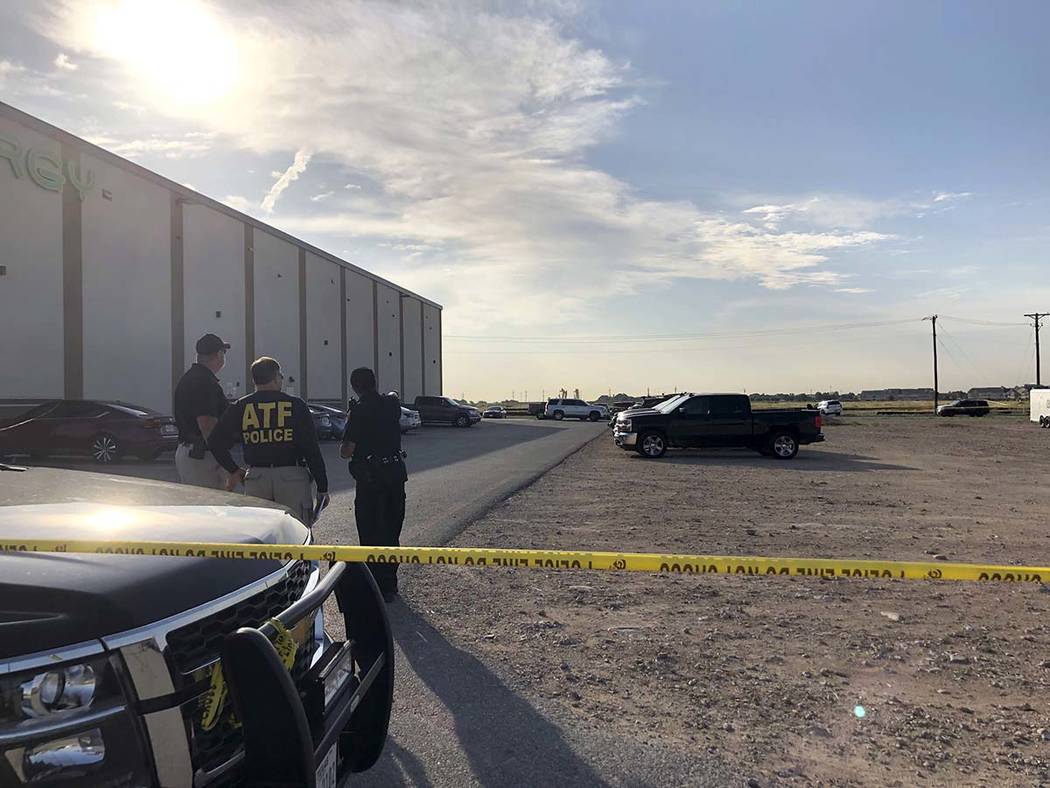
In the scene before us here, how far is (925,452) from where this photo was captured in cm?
2161

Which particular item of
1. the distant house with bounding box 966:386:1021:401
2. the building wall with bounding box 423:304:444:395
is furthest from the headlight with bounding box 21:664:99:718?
the distant house with bounding box 966:386:1021:401

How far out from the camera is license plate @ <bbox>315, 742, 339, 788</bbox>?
2.14 m

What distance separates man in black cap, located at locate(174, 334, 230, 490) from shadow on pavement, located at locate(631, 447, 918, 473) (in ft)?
44.0

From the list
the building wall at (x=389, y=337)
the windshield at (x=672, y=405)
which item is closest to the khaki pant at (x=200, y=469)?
the windshield at (x=672, y=405)

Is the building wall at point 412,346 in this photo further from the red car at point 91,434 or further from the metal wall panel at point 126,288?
the red car at point 91,434

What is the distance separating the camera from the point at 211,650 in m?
1.97

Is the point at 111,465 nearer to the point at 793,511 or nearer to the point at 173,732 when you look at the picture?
the point at 793,511

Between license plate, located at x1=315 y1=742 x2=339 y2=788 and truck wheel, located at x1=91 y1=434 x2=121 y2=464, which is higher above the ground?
truck wheel, located at x1=91 y1=434 x2=121 y2=464

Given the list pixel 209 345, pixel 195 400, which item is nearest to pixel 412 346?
pixel 209 345

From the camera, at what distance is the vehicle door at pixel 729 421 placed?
63.3 feet

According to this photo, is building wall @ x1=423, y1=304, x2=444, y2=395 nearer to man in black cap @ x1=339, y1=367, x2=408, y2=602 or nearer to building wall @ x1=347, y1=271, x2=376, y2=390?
building wall @ x1=347, y1=271, x2=376, y2=390

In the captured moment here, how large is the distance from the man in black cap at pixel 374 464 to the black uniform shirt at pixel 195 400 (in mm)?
986

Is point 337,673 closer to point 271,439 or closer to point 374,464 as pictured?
point 271,439

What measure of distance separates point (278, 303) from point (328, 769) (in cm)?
3311
